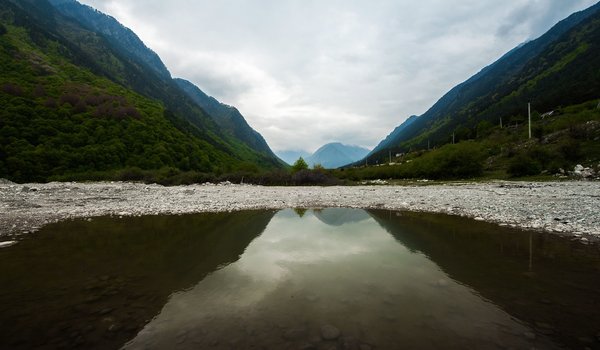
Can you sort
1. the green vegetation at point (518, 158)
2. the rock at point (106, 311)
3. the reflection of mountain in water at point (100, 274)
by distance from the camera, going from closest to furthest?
1. the reflection of mountain in water at point (100, 274)
2. the rock at point (106, 311)
3. the green vegetation at point (518, 158)

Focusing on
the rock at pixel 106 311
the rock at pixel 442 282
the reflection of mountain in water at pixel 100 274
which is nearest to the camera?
the reflection of mountain in water at pixel 100 274

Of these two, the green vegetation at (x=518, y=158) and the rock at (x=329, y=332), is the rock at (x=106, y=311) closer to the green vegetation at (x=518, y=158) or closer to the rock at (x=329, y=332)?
the rock at (x=329, y=332)

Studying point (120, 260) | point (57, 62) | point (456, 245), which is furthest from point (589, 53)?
point (57, 62)

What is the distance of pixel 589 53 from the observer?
13138 cm

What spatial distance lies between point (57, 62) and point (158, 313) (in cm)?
14511

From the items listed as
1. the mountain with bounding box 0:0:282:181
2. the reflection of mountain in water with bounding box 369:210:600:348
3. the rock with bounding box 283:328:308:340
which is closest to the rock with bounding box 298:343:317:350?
the rock with bounding box 283:328:308:340

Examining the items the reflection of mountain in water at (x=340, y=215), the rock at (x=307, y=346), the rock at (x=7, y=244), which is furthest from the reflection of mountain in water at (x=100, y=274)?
the reflection of mountain in water at (x=340, y=215)

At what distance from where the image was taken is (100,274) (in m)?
7.55

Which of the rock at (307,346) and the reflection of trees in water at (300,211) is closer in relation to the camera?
the rock at (307,346)

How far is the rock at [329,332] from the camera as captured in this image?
447cm

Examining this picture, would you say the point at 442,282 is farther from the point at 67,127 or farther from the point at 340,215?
the point at 67,127

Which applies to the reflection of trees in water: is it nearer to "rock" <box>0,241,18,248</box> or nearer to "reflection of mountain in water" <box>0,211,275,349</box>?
"reflection of mountain in water" <box>0,211,275,349</box>

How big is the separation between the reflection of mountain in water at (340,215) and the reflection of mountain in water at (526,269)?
123 inches

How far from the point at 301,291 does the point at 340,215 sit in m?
11.5
